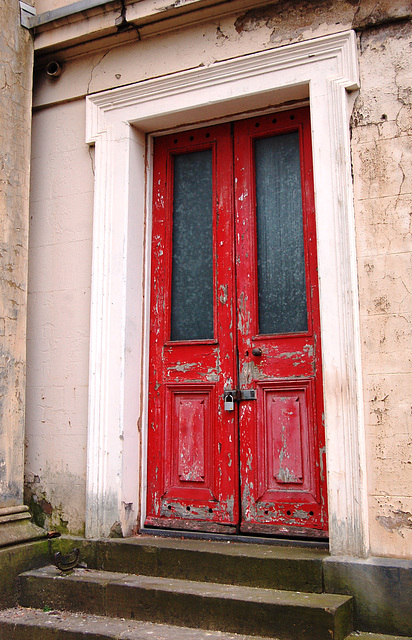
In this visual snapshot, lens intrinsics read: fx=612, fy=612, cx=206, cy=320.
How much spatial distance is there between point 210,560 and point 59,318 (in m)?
2.02

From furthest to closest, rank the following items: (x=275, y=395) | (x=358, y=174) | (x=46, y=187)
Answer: (x=46, y=187) → (x=275, y=395) → (x=358, y=174)

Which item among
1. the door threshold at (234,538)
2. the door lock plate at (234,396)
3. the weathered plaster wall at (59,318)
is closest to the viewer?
the door threshold at (234,538)

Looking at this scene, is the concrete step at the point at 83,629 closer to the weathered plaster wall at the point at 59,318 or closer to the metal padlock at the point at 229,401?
the weathered plaster wall at the point at 59,318

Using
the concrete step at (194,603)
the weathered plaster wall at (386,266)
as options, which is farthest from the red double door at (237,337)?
the concrete step at (194,603)

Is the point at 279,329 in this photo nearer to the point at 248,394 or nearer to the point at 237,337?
the point at 237,337

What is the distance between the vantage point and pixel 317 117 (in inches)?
150

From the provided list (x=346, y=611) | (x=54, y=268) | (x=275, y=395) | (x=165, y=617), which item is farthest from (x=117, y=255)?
(x=346, y=611)

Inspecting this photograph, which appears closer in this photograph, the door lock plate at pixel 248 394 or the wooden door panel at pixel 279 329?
the wooden door panel at pixel 279 329

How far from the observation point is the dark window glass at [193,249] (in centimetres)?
433

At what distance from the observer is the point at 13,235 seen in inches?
171

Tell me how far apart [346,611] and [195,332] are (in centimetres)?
200

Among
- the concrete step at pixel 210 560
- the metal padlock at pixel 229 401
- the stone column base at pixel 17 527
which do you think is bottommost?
the concrete step at pixel 210 560

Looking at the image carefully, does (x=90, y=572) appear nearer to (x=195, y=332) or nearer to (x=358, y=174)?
(x=195, y=332)

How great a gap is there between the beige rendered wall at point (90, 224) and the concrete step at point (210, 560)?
1.16 ft
